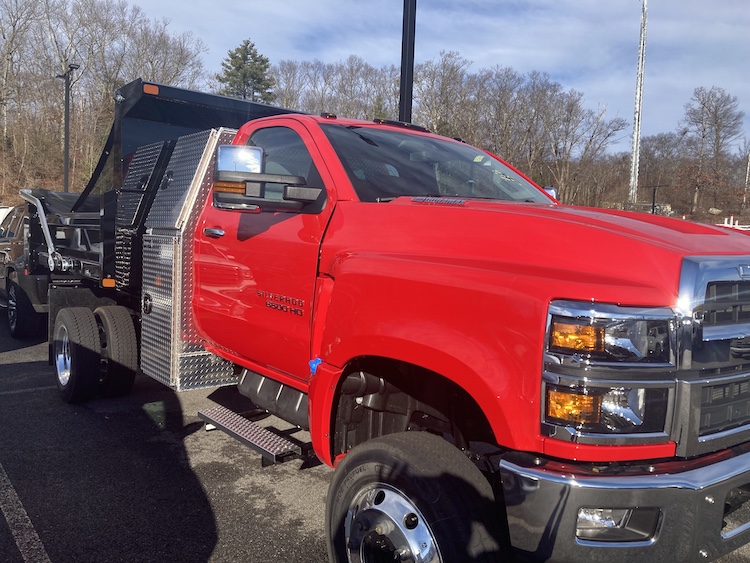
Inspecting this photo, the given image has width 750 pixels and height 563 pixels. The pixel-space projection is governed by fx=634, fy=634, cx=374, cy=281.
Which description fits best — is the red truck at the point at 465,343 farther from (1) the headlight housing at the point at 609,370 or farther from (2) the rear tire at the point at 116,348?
(2) the rear tire at the point at 116,348

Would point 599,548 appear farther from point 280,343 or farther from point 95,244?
point 95,244

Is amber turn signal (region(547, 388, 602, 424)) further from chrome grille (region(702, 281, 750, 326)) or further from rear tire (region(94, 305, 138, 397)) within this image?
rear tire (region(94, 305, 138, 397))

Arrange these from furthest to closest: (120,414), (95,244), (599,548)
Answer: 1. (95,244)
2. (120,414)
3. (599,548)

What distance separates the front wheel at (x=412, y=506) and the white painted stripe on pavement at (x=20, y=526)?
5.38ft

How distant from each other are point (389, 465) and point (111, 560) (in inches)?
68.7

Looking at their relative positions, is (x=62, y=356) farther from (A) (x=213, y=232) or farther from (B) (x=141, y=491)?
(A) (x=213, y=232)

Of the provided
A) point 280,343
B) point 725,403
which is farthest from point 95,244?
point 725,403

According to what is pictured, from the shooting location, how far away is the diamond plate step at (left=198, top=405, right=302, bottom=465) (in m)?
3.35

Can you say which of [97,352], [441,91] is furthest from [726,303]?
[441,91]

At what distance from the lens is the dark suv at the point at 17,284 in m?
8.47

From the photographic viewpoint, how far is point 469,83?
41781 mm

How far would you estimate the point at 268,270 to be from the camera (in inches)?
136

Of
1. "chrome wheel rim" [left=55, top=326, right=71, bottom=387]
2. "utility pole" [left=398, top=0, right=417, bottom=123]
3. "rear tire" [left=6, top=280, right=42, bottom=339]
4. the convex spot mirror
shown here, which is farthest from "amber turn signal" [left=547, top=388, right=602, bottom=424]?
"rear tire" [left=6, top=280, right=42, bottom=339]

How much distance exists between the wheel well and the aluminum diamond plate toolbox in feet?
5.57
